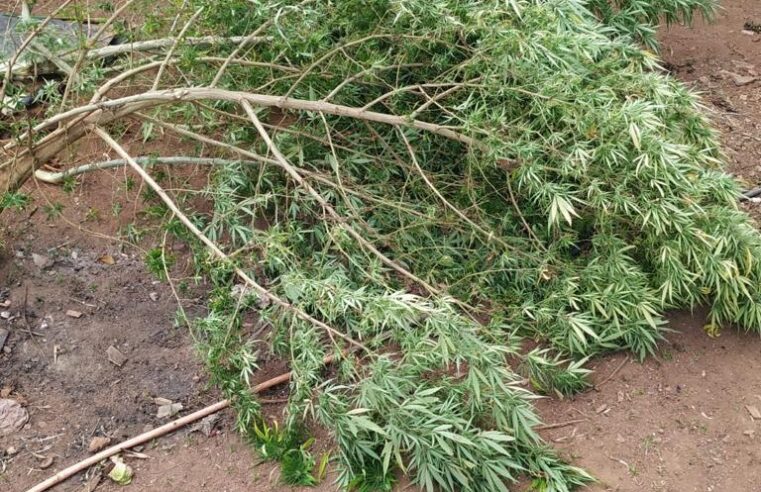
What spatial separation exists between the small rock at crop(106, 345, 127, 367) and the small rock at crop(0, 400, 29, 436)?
388 mm

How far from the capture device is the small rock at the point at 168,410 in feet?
10.8

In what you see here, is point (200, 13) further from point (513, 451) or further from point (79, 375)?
point (513, 451)

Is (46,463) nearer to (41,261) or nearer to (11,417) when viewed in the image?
(11,417)

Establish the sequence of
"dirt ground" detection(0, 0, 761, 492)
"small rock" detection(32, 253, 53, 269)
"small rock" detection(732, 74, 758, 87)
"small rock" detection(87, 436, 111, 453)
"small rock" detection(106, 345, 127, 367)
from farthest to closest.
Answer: "small rock" detection(732, 74, 758, 87) → "small rock" detection(32, 253, 53, 269) → "small rock" detection(106, 345, 127, 367) → "small rock" detection(87, 436, 111, 453) → "dirt ground" detection(0, 0, 761, 492)

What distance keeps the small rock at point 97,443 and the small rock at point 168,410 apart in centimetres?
21

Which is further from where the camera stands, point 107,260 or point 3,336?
point 107,260

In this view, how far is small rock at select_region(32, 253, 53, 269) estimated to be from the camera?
387 cm

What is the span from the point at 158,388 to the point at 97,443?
0.33m

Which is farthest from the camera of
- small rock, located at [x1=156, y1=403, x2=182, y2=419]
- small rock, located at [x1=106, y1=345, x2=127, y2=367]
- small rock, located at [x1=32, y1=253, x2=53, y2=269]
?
small rock, located at [x1=32, y1=253, x2=53, y2=269]

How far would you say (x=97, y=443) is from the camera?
10.4ft

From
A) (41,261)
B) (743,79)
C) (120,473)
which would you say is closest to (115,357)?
(120,473)

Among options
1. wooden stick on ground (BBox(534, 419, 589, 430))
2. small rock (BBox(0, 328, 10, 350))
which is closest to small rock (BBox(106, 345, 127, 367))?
small rock (BBox(0, 328, 10, 350))

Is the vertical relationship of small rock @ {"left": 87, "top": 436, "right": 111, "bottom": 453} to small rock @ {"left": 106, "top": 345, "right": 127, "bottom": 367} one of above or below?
below

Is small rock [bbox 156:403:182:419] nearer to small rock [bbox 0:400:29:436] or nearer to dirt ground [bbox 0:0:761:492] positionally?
dirt ground [bbox 0:0:761:492]
